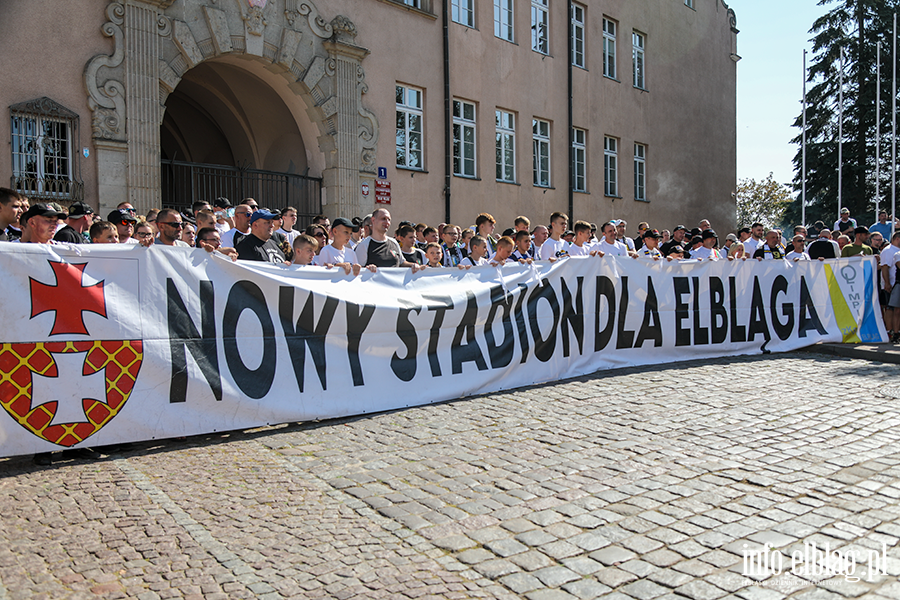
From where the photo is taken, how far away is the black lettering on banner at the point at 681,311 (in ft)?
34.0

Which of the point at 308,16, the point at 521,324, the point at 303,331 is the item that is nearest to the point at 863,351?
the point at 521,324

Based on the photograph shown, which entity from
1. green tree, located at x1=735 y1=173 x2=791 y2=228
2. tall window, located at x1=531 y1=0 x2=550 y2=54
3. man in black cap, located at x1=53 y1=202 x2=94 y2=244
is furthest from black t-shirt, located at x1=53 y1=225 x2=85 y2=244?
green tree, located at x1=735 y1=173 x2=791 y2=228

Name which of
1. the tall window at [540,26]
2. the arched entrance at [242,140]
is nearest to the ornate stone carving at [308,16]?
the arched entrance at [242,140]

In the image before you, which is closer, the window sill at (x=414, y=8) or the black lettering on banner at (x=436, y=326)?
the black lettering on banner at (x=436, y=326)

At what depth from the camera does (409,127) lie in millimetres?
17922

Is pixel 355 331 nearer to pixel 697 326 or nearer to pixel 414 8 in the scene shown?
pixel 697 326

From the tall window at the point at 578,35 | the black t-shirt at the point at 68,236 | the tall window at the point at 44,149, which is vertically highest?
the tall window at the point at 578,35

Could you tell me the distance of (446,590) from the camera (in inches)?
136

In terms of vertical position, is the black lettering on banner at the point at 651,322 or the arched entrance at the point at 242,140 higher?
the arched entrance at the point at 242,140

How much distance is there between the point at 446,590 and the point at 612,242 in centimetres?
865

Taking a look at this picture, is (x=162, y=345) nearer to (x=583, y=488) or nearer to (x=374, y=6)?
(x=583, y=488)

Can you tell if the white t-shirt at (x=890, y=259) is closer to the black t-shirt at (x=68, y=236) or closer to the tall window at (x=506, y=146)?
the tall window at (x=506, y=146)

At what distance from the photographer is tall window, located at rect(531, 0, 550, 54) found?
21.7 meters

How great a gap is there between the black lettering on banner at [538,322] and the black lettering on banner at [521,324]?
11 cm
